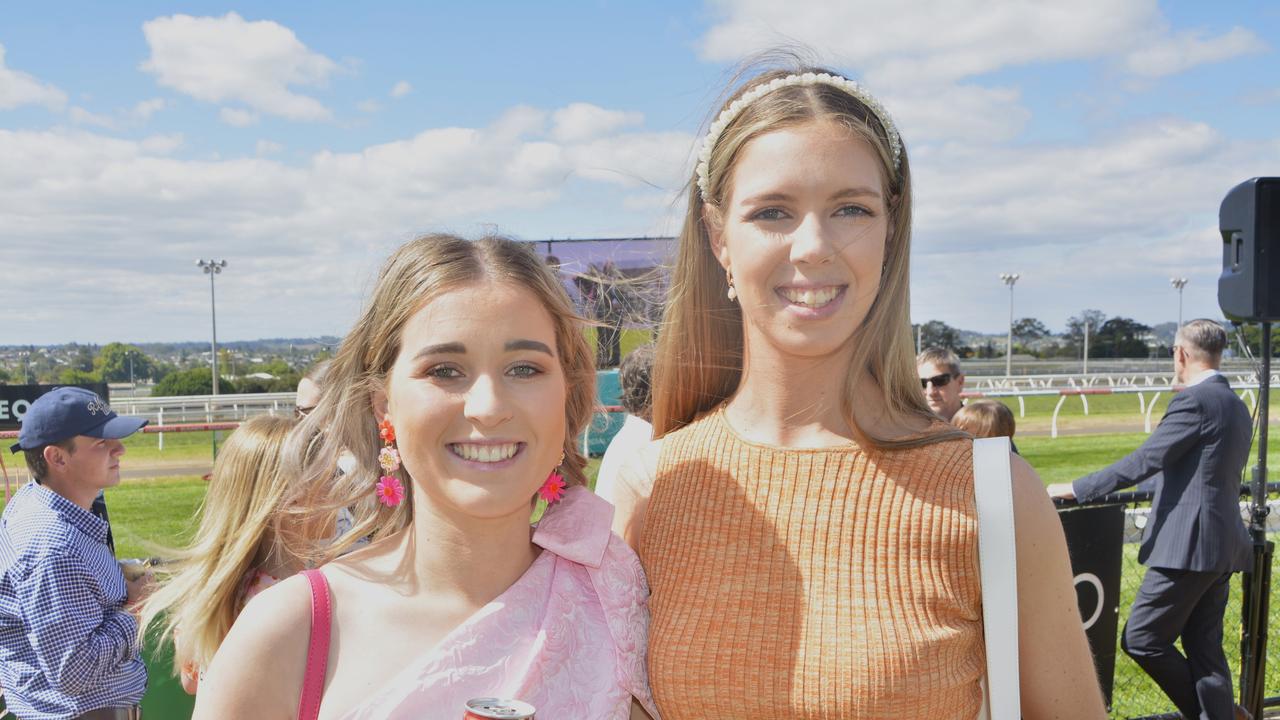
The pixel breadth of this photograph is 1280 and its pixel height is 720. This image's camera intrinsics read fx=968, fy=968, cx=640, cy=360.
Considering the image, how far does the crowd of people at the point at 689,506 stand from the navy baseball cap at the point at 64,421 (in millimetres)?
2213

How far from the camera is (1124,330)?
6544cm

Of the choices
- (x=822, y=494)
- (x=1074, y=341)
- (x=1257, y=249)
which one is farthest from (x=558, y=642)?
(x=1074, y=341)

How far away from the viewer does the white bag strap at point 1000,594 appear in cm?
162

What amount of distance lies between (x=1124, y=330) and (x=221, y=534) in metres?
71.6

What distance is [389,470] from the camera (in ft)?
5.92

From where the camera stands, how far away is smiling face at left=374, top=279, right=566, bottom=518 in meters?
1.65

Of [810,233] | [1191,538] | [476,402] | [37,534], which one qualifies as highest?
[810,233]

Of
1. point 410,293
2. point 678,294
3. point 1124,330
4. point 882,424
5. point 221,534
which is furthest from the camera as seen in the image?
point 1124,330

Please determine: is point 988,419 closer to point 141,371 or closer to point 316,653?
point 316,653

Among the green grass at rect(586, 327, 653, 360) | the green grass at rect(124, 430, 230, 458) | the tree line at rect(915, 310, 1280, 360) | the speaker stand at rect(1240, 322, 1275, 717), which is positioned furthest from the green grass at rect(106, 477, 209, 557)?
the tree line at rect(915, 310, 1280, 360)

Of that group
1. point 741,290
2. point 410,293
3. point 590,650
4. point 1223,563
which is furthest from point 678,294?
point 1223,563

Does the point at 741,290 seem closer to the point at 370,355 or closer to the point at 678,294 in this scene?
the point at 678,294

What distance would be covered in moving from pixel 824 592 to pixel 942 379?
4.70 metres

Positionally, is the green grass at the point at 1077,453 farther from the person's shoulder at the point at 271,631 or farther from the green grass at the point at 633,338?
the person's shoulder at the point at 271,631
